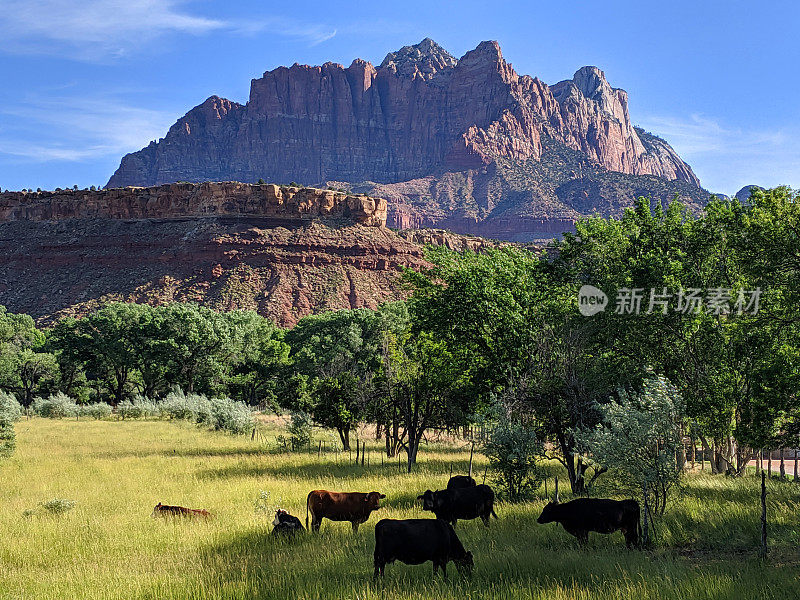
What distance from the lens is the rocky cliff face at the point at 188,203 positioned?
11875 centimetres

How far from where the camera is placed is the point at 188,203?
119625mm

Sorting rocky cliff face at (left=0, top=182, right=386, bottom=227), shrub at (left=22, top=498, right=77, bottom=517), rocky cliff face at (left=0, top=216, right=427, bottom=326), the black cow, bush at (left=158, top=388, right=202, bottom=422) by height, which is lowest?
bush at (left=158, top=388, right=202, bottom=422)

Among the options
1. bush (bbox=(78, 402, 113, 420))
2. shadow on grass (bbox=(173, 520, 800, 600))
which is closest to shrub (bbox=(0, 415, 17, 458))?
shadow on grass (bbox=(173, 520, 800, 600))

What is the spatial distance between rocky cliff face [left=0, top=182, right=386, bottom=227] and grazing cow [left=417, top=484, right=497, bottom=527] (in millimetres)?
109893

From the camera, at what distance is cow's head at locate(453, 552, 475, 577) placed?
9.94 metres

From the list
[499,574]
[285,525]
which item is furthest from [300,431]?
[499,574]

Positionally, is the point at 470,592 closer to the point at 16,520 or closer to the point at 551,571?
the point at 551,571

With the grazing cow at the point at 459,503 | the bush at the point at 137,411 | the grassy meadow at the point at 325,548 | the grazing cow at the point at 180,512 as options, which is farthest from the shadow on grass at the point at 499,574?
the bush at the point at 137,411

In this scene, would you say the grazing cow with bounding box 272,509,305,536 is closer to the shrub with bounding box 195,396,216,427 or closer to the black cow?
the black cow

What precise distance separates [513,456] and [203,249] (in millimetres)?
102336

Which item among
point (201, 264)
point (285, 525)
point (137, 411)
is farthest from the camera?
point (201, 264)

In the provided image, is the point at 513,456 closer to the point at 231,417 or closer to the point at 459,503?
the point at 459,503

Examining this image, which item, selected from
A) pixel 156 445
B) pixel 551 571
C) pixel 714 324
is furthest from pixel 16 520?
pixel 714 324

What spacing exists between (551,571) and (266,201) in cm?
11493
